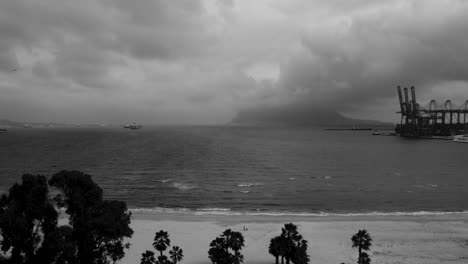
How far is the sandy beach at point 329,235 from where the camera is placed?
45.6 m

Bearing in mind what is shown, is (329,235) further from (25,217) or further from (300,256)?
(25,217)

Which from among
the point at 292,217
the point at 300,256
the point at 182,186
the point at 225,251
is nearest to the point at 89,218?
the point at 225,251

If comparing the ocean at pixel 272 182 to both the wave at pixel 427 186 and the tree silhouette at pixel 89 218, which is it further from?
the tree silhouette at pixel 89 218

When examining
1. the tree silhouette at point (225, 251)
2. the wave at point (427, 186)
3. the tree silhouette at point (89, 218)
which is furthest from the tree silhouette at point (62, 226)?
the wave at point (427, 186)

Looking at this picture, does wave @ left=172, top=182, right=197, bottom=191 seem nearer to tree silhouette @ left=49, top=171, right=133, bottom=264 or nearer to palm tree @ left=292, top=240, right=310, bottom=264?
tree silhouette @ left=49, top=171, right=133, bottom=264

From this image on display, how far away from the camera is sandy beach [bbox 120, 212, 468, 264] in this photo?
1794 inches

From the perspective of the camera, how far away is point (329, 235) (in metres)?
54.0

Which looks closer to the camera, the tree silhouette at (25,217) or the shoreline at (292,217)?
the tree silhouette at (25,217)

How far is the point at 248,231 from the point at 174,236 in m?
11.2

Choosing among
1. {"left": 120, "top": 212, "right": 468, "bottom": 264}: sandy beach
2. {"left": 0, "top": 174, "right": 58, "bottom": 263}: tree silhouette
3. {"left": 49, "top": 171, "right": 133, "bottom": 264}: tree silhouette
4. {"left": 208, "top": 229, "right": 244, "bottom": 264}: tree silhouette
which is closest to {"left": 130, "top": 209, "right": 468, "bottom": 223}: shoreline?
{"left": 120, "top": 212, "right": 468, "bottom": 264}: sandy beach

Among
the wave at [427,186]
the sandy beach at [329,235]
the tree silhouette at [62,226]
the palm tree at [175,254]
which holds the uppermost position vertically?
the tree silhouette at [62,226]

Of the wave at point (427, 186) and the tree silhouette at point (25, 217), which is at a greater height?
the tree silhouette at point (25, 217)

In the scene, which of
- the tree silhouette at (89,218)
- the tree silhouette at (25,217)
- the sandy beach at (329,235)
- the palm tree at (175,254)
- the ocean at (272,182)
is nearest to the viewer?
the tree silhouette at (25,217)

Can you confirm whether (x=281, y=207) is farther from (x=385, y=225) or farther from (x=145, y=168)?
(x=145, y=168)
